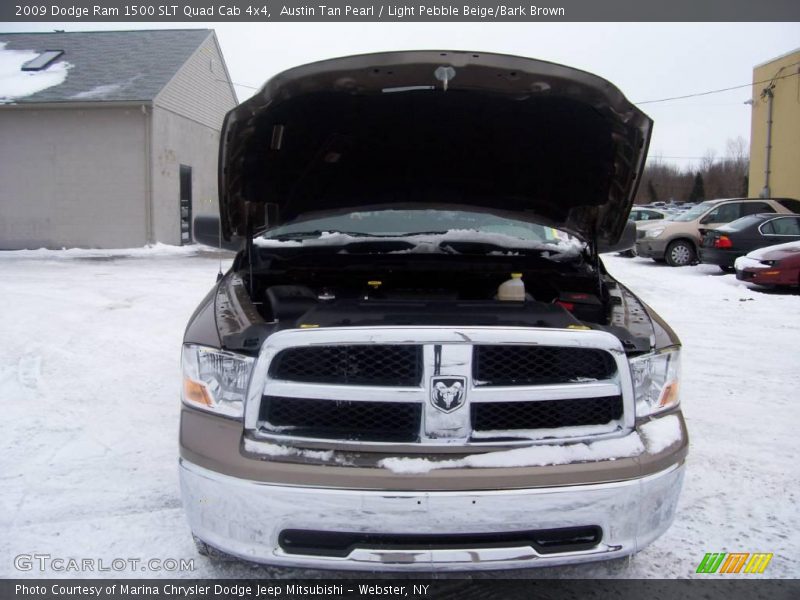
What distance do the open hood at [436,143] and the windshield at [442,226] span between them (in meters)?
0.09

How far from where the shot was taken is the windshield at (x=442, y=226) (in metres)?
4.20

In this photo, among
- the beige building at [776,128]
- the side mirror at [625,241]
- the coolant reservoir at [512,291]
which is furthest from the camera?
the beige building at [776,128]

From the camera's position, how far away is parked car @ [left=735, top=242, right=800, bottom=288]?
1100 cm

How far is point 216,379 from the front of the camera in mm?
2449

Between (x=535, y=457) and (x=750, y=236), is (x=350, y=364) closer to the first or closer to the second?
(x=535, y=457)

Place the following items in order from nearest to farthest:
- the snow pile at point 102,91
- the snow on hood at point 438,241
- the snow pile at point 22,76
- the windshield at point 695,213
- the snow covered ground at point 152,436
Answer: the snow covered ground at point 152,436 < the snow on hood at point 438,241 < the windshield at point 695,213 < the snow pile at point 102,91 < the snow pile at point 22,76

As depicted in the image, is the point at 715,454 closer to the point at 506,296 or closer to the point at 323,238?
the point at 506,296

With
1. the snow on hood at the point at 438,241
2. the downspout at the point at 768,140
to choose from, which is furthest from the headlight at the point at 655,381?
the downspout at the point at 768,140

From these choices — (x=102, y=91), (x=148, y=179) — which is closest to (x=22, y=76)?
(x=102, y=91)

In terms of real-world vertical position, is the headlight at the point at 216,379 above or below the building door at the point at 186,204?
below

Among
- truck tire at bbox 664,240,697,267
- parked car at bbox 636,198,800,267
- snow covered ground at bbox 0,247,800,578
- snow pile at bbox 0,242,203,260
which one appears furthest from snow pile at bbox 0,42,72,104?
truck tire at bbox 664,240,697,267

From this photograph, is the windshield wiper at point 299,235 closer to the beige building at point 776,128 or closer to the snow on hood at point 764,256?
the snow on hood at point 764,256

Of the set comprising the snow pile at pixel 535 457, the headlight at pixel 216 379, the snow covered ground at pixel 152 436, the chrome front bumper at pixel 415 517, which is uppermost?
the headlight at pixel 216 379

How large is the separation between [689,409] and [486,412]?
129 inches
